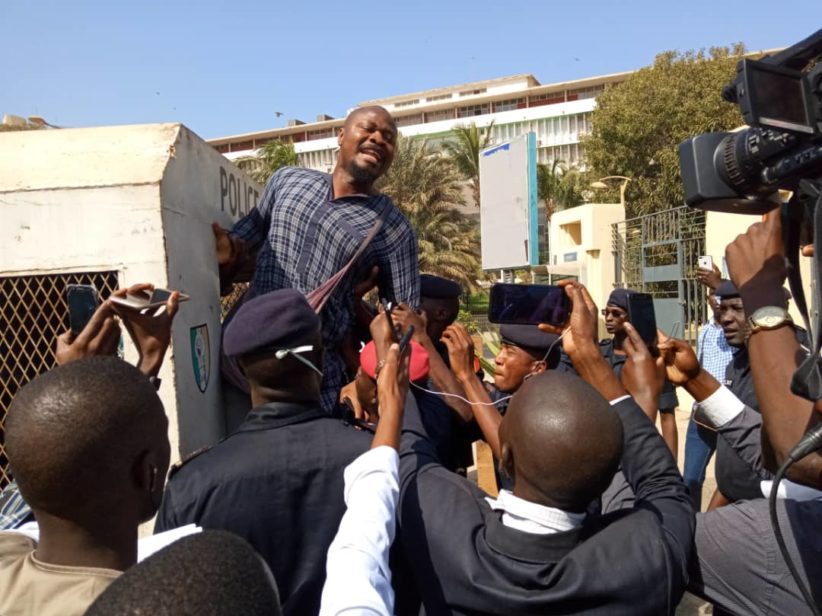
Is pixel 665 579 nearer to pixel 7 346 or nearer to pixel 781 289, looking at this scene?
pixel 781 289

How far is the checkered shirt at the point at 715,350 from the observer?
4.97m

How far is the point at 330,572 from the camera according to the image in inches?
52.1

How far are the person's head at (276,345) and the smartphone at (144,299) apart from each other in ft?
0.82

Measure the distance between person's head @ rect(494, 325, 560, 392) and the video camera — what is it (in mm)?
1256

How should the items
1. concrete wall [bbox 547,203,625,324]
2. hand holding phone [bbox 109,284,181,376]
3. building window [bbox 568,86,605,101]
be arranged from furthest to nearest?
building window [bbox 568,86,605,101] < concrete wall [bbox 547,203,625,324] < hand holding phone [bbox 109,284,181,376]

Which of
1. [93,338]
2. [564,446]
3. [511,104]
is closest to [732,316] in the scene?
[564,446]

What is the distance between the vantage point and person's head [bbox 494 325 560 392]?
2959 millimetres

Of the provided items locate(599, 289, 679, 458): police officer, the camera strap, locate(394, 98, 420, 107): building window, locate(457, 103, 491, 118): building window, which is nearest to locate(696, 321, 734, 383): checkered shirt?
locate(599, 289, 679, 458): police officer

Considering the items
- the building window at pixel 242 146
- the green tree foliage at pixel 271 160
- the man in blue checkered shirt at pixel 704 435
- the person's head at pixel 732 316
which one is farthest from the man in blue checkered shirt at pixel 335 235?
the building window at pixel 242 146

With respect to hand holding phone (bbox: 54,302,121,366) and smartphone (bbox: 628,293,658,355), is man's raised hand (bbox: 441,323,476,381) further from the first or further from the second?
hand holding phone (bbox: 54,302,121,366)

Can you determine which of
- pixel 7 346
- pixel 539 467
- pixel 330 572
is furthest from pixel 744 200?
pixel 7 346

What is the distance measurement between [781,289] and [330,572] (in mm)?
1206

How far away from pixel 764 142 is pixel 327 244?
158 cm

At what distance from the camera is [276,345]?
1845 mm
